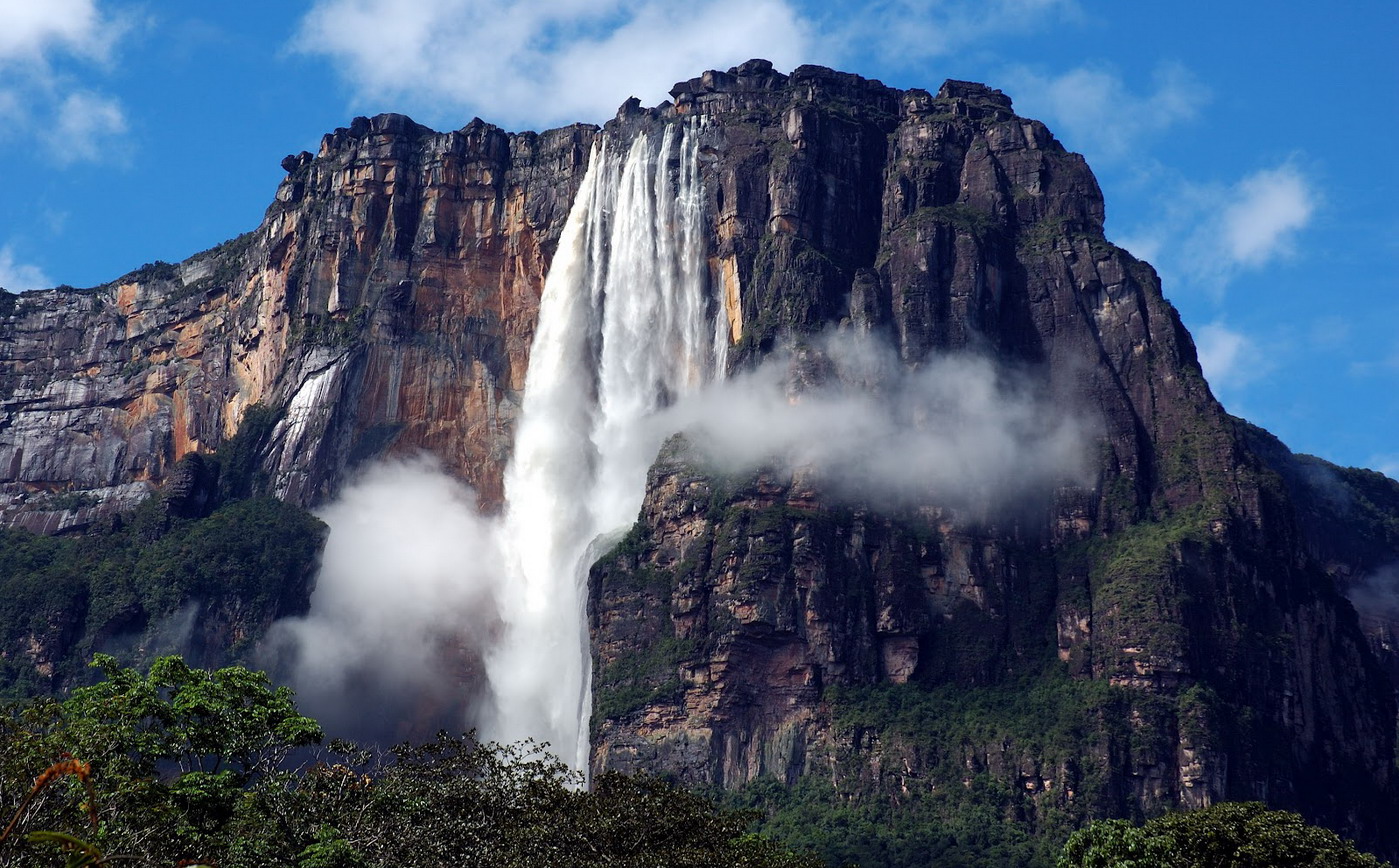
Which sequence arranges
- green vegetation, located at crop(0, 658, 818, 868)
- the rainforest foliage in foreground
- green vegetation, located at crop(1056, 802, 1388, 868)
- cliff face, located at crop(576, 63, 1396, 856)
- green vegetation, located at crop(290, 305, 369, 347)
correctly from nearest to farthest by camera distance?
green vegetation, located at crop(0, 658, 818, 868), the rainforest foliage in foreground, green vegetation, located at crop(1056, 802, 1388, 868), cliff face, located at crop(576, 63, 1396, 856), green vegetation, located at crop(290, 305, 369, 347)

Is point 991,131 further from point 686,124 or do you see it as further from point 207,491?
point 207,491

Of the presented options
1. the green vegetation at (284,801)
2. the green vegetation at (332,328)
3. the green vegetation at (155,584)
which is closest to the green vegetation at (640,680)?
the green vegetation at (155,584)

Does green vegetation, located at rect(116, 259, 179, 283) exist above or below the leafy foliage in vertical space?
above

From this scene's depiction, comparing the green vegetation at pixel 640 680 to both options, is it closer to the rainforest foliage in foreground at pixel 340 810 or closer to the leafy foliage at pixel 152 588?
the leafy foliage at pixel 152 588

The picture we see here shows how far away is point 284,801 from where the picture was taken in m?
56.9

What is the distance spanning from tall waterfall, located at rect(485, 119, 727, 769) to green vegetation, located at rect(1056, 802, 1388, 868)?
242 ft

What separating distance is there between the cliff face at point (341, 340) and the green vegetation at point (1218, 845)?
86.7 metres

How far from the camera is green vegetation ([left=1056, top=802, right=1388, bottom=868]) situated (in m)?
64.9

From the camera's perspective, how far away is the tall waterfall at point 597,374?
14250 centimetres

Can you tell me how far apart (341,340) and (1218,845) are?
98.1 meters

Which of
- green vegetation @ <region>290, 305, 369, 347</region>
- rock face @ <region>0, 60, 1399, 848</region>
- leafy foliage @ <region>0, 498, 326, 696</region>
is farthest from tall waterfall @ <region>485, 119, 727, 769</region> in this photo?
leafy foliage @ <region>0, 498, 326, 696</region>

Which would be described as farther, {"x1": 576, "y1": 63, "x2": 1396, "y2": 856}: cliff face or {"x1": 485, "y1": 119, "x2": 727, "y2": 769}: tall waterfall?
{"x1": 485, "y1": 119, "x2": 727, "y2": 769}: tall waterfall

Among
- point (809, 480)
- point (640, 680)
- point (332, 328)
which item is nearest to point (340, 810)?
point (640, 680)

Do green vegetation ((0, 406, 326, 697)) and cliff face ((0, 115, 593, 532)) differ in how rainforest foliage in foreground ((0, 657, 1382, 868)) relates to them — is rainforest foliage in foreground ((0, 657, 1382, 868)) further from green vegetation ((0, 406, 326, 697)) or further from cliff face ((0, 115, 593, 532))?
cliff face ((0, 115, 593, 532))
